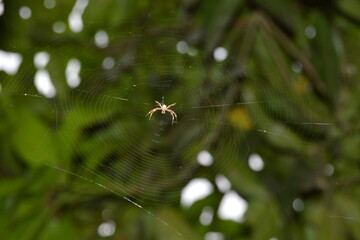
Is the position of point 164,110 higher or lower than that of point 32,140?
lower

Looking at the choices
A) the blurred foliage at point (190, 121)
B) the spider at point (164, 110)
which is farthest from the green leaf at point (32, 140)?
the spider at point (164, 110)

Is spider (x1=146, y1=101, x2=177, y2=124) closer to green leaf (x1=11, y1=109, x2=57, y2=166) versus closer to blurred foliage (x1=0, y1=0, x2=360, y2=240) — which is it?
blurred foliage (x1=0, y1=0, x2=360, y2=240)

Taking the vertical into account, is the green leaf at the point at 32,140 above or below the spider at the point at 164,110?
above

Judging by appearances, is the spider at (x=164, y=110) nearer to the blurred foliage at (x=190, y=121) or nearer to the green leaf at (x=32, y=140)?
the blurred foliage at (x=190, y=121)

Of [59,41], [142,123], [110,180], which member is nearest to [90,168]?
[110,180]

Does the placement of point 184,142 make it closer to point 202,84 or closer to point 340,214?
point 202,84

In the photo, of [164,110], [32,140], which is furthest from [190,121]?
[32,140]

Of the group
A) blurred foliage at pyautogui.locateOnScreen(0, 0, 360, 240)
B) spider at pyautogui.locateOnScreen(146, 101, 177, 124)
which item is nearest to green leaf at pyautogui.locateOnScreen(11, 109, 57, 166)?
blurred foliage at pyautogui.locateOnScreen(0, 0, 360, 240)

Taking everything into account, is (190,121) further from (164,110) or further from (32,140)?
(32,140)
